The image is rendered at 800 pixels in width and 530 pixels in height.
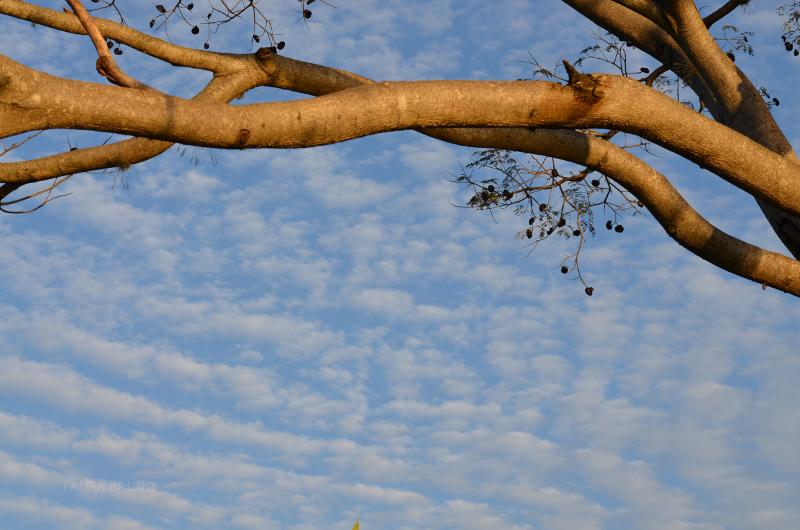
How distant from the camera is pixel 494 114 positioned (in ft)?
15.8

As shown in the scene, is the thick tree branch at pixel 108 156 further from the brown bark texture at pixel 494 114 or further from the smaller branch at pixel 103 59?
the smaller branch at pixel 103 59

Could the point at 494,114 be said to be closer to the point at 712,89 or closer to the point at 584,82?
the point at 584,82

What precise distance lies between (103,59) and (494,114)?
6.62 ft

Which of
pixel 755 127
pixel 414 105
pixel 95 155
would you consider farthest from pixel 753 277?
pixel 95 155

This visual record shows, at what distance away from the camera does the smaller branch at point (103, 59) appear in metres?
3.91

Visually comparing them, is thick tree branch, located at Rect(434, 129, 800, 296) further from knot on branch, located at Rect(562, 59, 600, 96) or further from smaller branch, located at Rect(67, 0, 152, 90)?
smaller branch, located at Rect(67, 0, 152, 90)

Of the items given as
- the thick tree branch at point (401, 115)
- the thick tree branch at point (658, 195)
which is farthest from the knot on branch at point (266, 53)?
the thick tree branch at point (401, 115)

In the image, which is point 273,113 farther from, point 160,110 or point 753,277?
point 753,277

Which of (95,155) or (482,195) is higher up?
(482,195)

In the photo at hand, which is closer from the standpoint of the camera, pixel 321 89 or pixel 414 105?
pixel 414 105

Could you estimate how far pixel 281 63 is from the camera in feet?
21.6

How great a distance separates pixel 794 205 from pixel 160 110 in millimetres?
4143

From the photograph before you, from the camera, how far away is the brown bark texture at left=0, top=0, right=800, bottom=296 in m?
3.99

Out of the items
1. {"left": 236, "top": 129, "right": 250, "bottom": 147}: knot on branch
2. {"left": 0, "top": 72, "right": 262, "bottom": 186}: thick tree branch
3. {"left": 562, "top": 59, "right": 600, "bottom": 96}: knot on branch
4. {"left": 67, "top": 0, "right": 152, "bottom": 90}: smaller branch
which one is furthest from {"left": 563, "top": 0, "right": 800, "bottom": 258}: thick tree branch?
{"left": 67, "top": 0, "right": 152, "bottom": 90}: smaller branch
